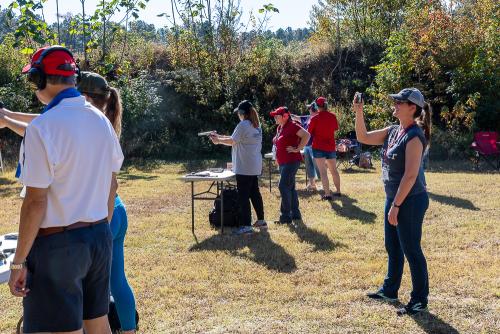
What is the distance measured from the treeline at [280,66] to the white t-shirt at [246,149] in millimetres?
6509

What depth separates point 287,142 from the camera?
7.35 metres

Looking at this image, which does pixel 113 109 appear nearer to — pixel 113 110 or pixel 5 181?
pixel 113 110

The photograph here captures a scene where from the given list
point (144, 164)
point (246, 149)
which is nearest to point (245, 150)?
point (246, 149)

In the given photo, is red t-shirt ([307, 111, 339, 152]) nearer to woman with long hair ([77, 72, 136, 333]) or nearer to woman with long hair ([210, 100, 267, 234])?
woman with long hair ([210, 100, 267, 234])

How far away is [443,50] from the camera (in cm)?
1547

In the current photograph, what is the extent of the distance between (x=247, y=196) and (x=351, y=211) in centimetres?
187

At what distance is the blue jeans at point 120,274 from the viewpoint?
3.32 meters

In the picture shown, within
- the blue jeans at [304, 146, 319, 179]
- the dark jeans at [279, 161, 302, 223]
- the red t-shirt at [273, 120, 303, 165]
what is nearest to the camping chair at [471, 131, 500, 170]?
the blue jeans at [304, 146, 319, 179]

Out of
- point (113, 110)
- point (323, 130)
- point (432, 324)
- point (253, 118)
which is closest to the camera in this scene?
point (113, 110)

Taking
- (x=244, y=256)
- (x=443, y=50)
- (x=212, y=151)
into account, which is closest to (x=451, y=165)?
(x=443, y=50)

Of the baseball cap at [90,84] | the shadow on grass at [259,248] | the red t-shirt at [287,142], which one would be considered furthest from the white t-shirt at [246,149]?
the baseball cap at [90,84]

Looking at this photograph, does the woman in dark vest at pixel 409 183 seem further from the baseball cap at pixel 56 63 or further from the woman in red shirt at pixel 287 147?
the woman in red shirt at pixel 287 147

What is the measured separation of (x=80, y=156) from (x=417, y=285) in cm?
292

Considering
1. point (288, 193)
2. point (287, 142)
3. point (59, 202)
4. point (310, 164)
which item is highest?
point (287, 142)
